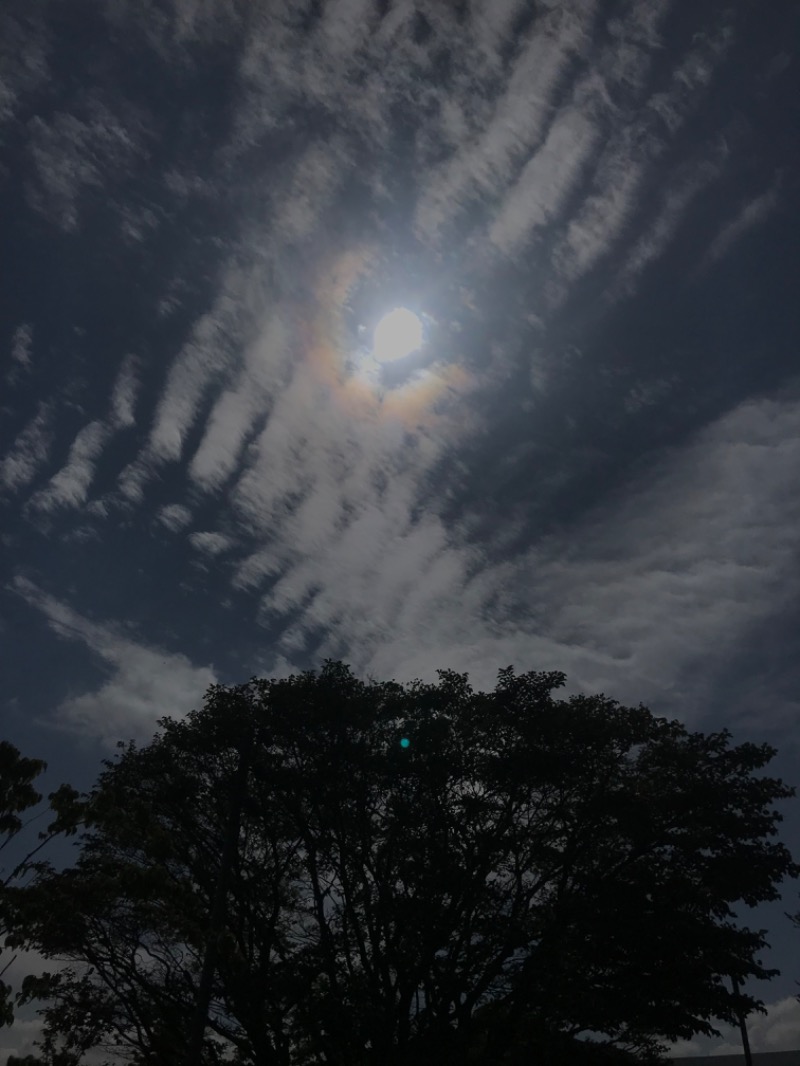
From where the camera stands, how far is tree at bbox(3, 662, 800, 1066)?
56.6 feet

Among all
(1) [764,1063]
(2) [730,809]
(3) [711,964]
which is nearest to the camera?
(3) [711,964]

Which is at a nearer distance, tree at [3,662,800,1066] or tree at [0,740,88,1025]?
tree at [0,740,88,1025]

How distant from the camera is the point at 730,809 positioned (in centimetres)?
1811

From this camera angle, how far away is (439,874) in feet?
60.5

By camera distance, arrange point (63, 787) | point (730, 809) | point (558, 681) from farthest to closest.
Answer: point (558, 681) < point (730, 809) < point (63, 787)

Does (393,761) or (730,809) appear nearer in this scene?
(730,809)

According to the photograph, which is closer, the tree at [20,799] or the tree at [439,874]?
the tree at [20,799]

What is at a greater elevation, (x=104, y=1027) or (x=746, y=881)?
(x=746, y=881)

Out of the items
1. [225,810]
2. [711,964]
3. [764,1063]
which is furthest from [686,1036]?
[764,1063]

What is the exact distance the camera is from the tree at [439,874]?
17250 mm

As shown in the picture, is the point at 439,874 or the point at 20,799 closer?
the point at 20,799

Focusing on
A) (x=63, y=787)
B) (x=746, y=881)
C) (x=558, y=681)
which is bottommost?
(x=63, y=787)

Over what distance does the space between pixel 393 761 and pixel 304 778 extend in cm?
240

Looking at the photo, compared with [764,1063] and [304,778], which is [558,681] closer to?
A: [304,778]
